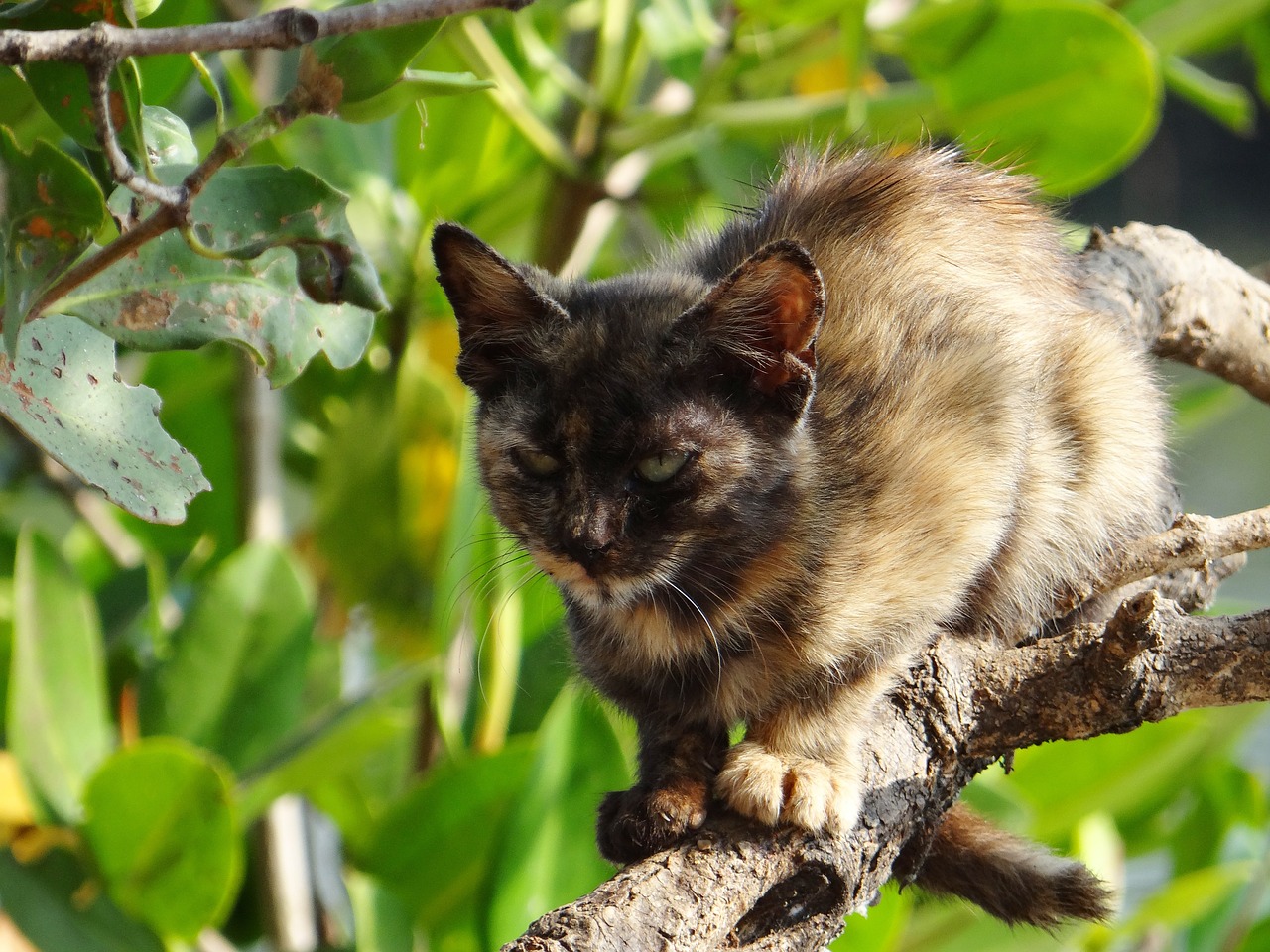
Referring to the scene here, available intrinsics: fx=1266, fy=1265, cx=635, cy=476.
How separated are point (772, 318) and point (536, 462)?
0.84 feet

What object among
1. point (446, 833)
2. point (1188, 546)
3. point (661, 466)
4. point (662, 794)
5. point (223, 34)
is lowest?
point (446, 833)

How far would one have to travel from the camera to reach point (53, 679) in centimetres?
173

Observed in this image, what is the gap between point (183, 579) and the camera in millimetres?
2355

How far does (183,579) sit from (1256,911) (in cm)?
211

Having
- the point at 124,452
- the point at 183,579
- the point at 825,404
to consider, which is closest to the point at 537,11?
the point at 183,579

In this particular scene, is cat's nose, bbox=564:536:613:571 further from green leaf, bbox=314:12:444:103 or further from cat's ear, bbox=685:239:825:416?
green leaf, bbox=314:12:444:103

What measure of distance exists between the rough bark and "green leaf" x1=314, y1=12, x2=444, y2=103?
57 cm

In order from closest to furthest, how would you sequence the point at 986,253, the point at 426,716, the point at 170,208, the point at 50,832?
the point at 170,208, the point at 986,253, the point at 50,832, the point at 426,716

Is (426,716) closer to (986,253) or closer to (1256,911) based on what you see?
(986,253)

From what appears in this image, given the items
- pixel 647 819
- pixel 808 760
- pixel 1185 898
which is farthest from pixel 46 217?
pixel 1185 898

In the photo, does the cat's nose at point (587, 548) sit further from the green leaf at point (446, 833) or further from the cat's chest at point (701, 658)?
the green leaf at point (446, 833)

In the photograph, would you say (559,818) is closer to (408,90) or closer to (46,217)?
(408,90)

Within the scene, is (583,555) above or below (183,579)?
above

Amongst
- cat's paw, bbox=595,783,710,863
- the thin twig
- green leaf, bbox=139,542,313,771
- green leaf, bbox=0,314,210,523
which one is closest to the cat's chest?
cat's paw, bbox=595,783,710,863
